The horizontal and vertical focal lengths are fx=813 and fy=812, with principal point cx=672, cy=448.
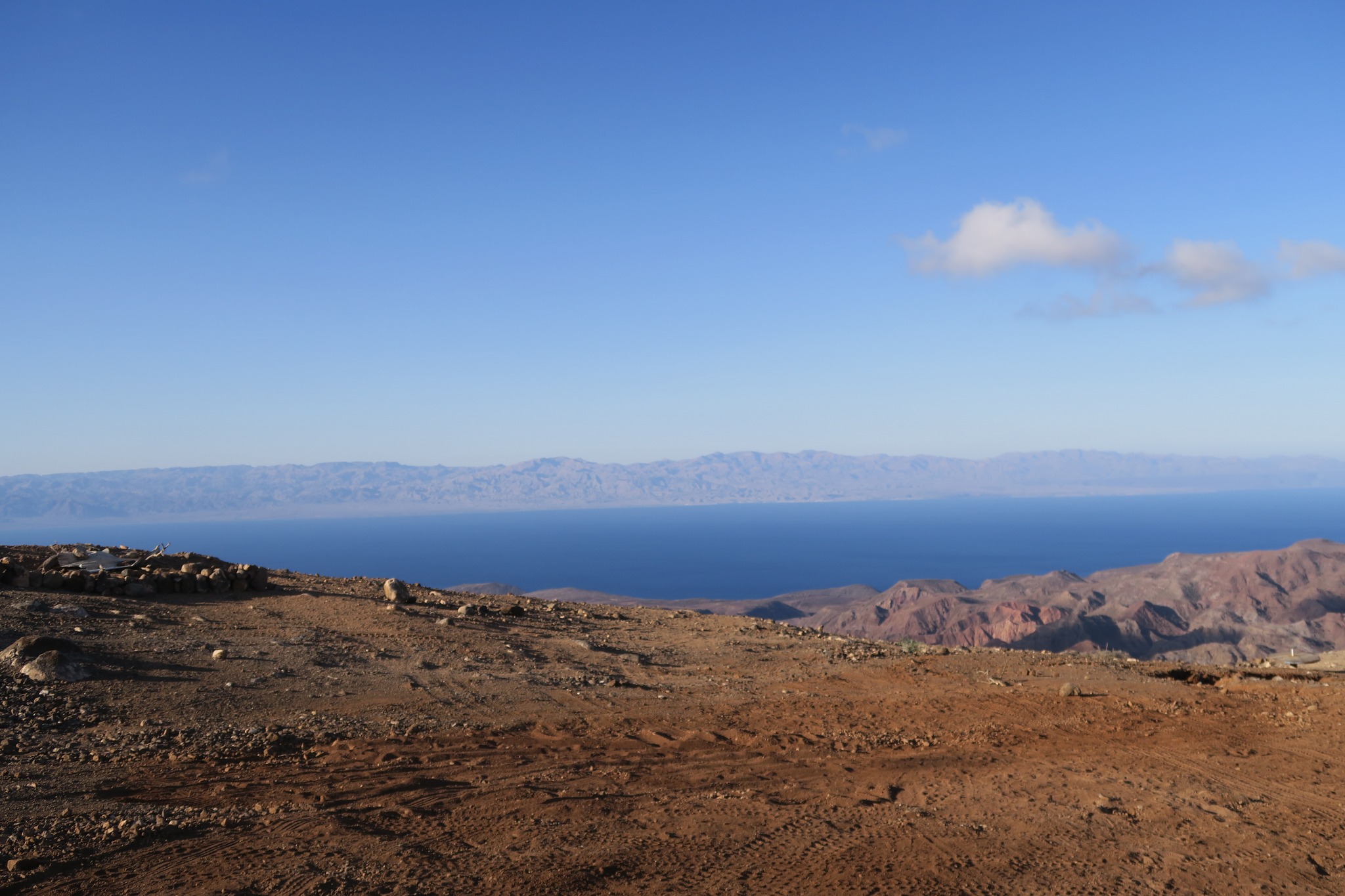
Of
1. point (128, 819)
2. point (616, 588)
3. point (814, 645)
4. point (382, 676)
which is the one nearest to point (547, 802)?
point (128, 819)

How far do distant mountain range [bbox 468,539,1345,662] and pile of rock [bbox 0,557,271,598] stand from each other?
4475 cm

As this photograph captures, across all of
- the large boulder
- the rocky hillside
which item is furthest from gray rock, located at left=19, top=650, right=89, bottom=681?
the rocky hillside

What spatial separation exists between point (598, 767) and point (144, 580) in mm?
11709

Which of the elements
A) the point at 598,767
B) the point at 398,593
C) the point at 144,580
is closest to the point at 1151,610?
the point at 398,593

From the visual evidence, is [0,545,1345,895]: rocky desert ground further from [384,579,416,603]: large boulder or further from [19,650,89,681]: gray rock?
[384,579,416,603]: large boulder

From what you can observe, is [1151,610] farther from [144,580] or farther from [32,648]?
[32,648]

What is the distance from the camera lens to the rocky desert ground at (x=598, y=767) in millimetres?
6344

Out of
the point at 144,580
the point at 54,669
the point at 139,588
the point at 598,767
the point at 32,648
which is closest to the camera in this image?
the point at 598,767

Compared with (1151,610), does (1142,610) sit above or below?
above

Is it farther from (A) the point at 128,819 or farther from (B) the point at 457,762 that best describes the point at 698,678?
(A) the point at 128,819

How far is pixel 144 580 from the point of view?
1566cm

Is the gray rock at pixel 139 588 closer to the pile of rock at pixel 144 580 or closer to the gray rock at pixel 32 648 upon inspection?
the pile of rock at pixel 144 580

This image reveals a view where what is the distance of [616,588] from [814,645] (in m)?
150

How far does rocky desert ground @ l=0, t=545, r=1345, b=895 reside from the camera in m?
6.34
